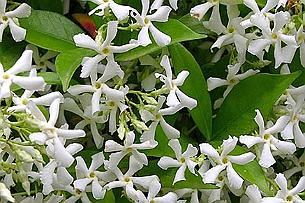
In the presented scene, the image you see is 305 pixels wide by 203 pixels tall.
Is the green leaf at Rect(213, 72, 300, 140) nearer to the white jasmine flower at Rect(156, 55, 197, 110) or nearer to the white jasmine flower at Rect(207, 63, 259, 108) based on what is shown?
the white jasmine flower at Rect(207, 63, 259, 108)

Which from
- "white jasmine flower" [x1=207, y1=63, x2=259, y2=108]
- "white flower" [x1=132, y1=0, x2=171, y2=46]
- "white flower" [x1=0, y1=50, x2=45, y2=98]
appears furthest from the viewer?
"white jasmine flower" [x1=207, y1=63, x2=259, y2=108]

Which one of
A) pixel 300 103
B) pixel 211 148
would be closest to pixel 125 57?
pixel 211 148

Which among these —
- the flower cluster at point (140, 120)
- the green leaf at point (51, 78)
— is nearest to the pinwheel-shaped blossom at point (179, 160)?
the flower cluster at point (140, 120)

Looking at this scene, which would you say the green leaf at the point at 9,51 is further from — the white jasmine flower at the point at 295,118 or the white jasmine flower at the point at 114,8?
the white jasmine flower at the point at 295,118

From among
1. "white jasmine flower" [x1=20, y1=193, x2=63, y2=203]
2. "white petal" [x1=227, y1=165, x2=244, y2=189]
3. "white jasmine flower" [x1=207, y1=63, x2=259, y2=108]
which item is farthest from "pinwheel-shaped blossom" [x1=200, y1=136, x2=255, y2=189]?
"white jasmine flower" [x1=20, y1=193, x2=63, y2=203]

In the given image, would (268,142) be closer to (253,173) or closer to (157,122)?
(253,173)
